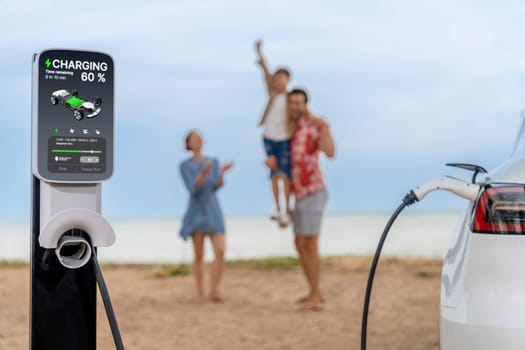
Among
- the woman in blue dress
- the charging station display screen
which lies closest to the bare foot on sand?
the woman in blue dress

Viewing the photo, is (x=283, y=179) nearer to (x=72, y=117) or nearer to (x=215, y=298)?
(x=215, y=298)

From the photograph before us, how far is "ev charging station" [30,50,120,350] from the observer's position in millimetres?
2545

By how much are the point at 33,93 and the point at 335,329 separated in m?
4.01

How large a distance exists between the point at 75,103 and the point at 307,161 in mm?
4045

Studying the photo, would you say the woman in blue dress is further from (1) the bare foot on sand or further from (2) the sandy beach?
(2) the sandy beach

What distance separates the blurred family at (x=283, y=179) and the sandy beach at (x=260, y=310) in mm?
402

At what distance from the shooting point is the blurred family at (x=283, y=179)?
21.2 feet

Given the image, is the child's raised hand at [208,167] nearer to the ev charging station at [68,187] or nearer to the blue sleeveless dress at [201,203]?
the blue sleeveless dress at [201,203]

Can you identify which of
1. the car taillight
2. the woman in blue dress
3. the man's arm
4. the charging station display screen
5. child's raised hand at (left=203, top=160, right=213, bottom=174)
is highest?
the man's arm

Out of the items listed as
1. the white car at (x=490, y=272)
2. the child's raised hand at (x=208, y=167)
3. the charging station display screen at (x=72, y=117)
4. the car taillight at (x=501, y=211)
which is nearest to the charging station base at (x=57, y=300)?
the charging station display screen at (x=72, y=117)

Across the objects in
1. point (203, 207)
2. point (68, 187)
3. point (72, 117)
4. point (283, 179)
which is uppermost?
point (72, 117)

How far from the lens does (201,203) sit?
7004mm

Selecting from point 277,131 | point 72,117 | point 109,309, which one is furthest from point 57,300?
point 277,131

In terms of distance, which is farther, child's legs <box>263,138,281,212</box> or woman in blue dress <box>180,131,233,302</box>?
Result: child's legs <box>263,138,281,212</box>
